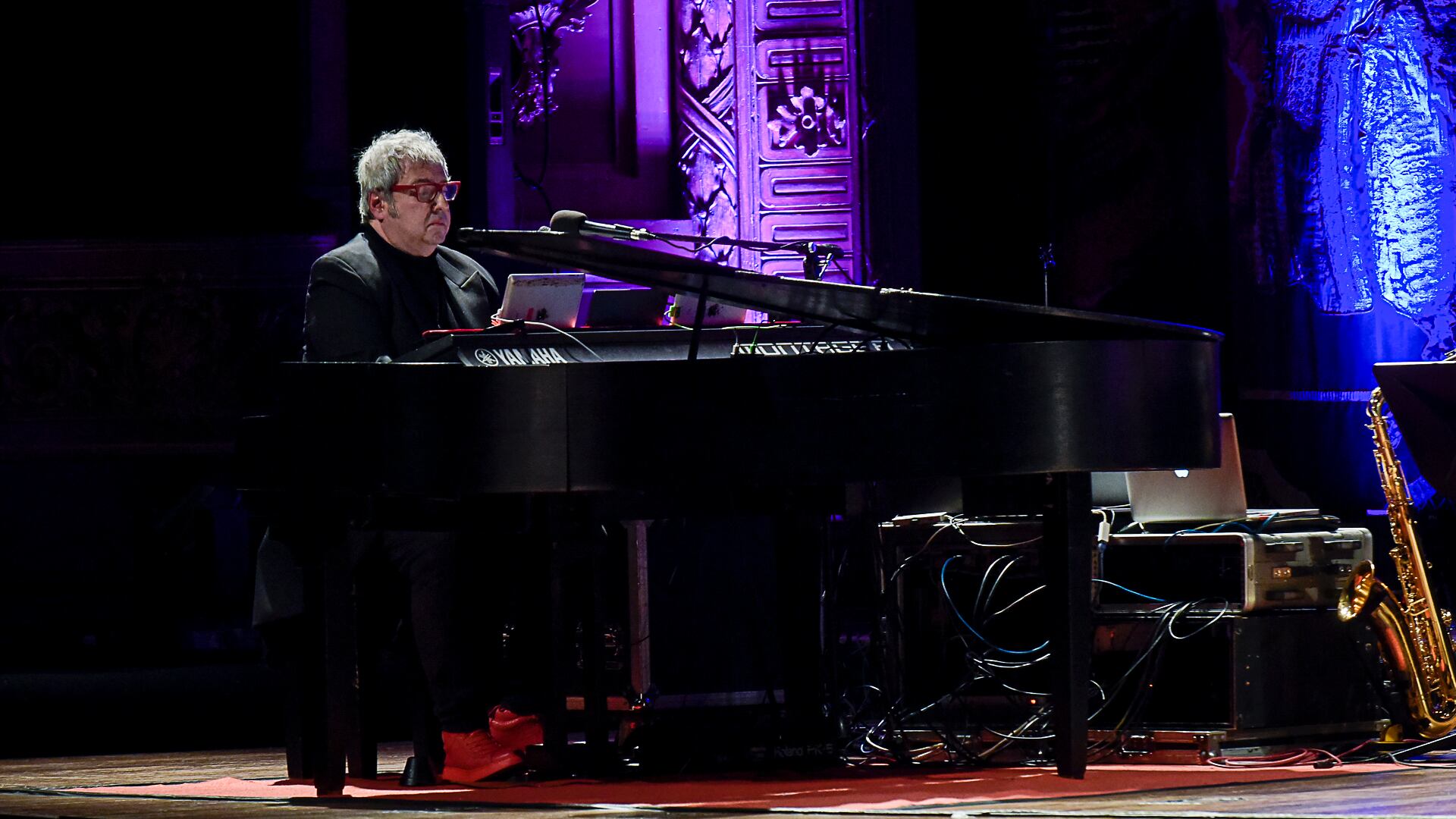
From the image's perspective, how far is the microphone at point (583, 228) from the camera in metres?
3.55

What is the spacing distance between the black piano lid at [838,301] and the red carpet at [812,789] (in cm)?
84

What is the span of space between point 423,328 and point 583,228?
65 cm

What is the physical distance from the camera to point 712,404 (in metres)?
3.38

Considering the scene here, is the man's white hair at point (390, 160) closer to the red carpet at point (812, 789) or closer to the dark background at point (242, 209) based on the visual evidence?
the red carpet at point (812, 789)

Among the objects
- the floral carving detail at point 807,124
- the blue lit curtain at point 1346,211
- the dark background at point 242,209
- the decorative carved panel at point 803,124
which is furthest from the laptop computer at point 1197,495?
the floral carving detail at point 807,124

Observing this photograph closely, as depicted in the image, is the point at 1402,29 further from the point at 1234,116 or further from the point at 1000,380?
the point at 1000,380

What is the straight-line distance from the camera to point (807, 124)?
23.3 ft

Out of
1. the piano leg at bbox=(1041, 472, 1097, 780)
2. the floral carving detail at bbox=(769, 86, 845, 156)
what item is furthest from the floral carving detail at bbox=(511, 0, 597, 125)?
the piano leg at bbox=(1041, 472, 1097, 780)

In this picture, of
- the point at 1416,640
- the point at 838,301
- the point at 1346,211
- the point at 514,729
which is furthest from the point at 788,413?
the point at 1346,211

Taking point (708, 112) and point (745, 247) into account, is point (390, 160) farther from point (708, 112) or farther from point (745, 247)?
point (708, 112)

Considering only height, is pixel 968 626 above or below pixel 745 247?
below

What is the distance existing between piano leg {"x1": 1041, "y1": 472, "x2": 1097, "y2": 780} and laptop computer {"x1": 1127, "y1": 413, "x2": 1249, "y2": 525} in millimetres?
675

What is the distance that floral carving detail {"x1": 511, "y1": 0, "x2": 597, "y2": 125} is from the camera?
7.11 meters

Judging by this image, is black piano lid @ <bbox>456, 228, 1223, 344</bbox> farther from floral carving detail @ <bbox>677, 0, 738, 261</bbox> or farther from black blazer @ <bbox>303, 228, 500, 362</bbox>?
floral carving detail @ <bbox>677, 0, 738, 261</bbox>
